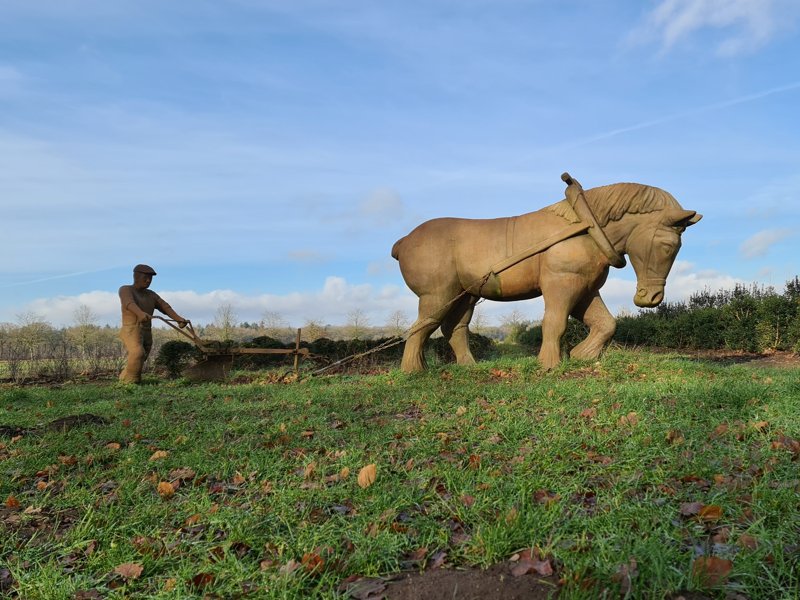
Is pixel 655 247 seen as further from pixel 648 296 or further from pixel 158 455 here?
pixel 158 455

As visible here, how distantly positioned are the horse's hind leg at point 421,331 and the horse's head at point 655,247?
2.95 m

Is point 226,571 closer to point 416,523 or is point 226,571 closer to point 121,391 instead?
point 416,523

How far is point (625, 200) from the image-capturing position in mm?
8188

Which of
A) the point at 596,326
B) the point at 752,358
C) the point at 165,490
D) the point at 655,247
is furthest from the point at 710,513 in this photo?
the point at 752,358

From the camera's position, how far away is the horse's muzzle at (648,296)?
824cm

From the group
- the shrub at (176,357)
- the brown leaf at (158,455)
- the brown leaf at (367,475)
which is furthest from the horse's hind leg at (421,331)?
the shrub at (176,357)

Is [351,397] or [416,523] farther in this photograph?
[351,397]

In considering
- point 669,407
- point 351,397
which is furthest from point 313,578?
point 351,397

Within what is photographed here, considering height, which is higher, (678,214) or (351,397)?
(678,214)

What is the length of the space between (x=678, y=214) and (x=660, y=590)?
6.69 metres

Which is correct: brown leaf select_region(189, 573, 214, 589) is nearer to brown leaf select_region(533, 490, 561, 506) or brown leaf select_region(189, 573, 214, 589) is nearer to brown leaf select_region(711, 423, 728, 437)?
brown leaf select_region(533, 490, 561, 506)

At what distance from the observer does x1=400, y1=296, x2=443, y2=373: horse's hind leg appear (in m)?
9.38

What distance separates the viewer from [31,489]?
396 centimetres

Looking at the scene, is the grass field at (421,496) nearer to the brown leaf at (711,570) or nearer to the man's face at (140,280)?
the brown leaf at (711,570)
